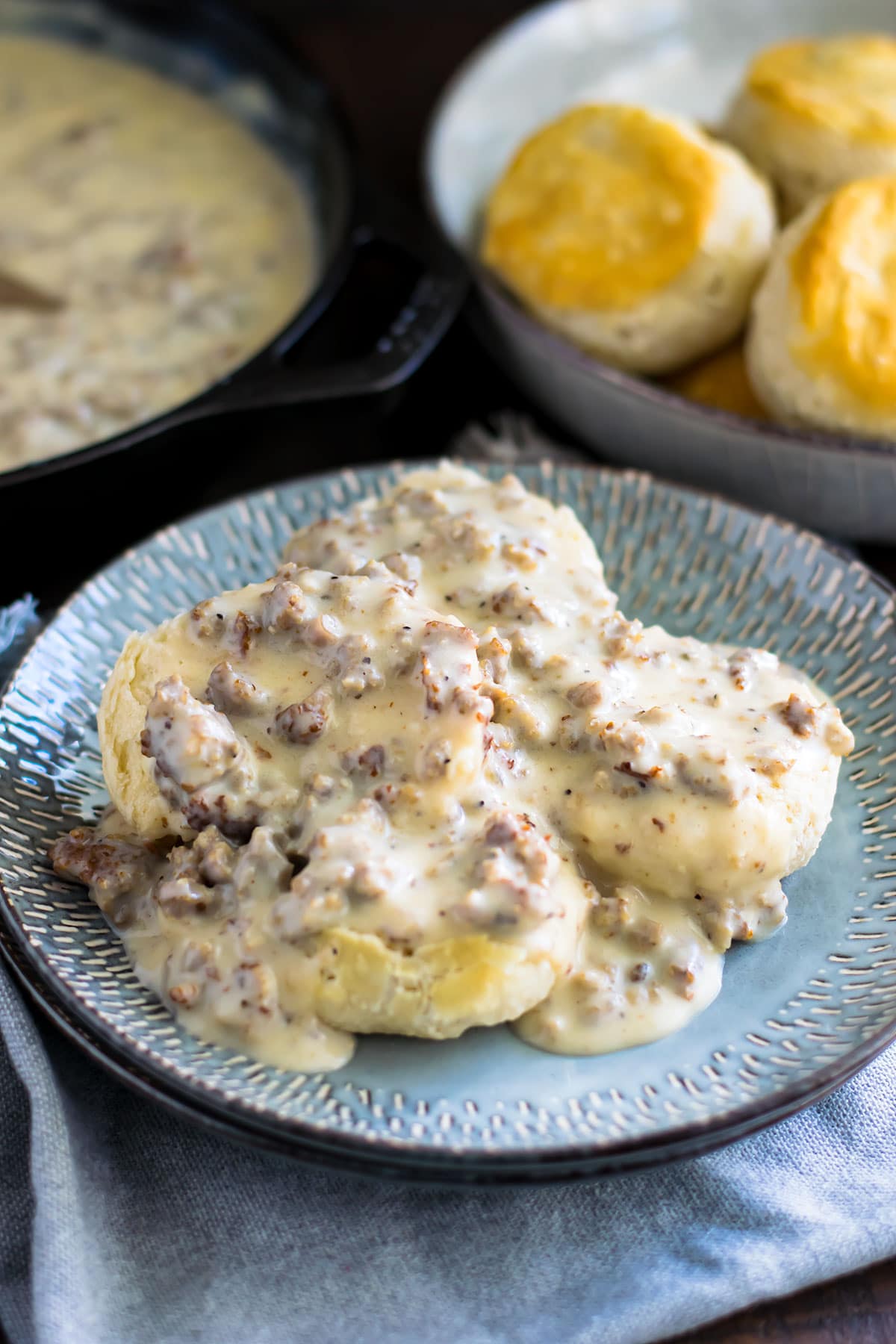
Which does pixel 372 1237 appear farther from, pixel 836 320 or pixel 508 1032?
pixel 836 320

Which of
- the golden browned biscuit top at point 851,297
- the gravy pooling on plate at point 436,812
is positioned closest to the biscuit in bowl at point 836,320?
the golden browned biscuit top at point 851,297

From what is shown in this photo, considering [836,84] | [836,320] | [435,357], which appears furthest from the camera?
[435,357]

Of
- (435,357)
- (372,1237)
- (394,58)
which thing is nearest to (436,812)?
(372,1237)

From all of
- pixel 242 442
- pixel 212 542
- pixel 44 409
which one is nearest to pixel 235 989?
pixel 212 542

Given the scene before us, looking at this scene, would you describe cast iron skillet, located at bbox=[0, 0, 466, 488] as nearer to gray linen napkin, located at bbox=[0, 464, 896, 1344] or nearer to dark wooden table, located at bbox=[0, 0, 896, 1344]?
dark wooden table, located at bbox=[0, 0, 896, 1344]

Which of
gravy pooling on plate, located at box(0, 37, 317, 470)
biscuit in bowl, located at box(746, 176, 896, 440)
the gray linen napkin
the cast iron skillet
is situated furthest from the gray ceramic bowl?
the gray linen napkin

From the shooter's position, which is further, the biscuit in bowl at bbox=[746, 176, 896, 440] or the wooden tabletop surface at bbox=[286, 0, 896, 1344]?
the wooden tabletop surface at bbox=[286, 0, 896, 1344]
